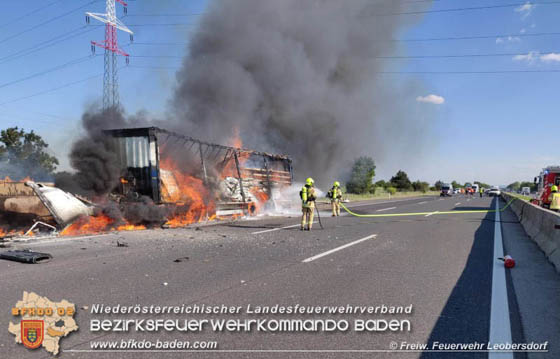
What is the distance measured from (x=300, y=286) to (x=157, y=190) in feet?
22.3

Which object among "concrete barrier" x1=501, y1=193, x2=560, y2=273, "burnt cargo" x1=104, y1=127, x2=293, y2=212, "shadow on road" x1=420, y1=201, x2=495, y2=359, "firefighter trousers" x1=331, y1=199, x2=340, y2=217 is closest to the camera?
"shadow on road" x1=420, y1=201, x2=495, y2=359

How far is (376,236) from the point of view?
9609 mm

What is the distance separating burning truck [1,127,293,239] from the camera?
9.32 meters

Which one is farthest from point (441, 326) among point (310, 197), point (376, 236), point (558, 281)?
point (310, 197)

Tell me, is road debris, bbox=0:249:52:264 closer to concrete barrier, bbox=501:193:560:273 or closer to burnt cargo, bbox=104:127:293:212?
burnt cargo, bbox=104:127:293:212

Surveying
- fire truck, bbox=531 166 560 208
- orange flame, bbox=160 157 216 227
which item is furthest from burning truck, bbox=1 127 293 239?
fire truck, bbox=531 166 560 208

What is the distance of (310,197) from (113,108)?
690 centimetres

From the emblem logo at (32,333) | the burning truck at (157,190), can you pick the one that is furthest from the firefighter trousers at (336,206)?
the emblem logo at (32,333)

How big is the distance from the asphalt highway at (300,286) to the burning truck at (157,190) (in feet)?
3.19

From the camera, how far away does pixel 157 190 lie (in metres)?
10.5

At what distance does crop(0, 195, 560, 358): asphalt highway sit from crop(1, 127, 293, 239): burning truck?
973 millimetres

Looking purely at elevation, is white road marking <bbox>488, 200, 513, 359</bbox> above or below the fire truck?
below

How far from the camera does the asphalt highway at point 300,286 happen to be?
3.19 meters

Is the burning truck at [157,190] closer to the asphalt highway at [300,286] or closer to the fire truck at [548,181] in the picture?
the asphalt highway at [300,286]
